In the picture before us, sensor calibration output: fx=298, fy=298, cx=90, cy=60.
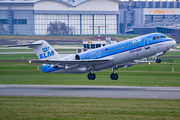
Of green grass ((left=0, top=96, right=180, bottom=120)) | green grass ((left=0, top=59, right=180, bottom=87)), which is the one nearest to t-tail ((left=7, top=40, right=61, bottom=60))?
green grass ((left=0, top=59, right=180, bottom=87))

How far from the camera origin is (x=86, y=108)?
2356 centimetres

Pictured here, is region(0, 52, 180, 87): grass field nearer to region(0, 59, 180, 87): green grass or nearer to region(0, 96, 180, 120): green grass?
region(0, 59, 180, 87): green grass

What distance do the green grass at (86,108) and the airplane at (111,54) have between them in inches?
379

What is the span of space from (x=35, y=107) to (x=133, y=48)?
17.5m

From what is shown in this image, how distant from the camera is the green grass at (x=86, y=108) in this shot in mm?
20797

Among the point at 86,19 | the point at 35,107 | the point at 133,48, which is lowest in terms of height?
the point at 35,107

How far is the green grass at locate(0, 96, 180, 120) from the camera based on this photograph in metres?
20.8

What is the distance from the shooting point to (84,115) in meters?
21.1

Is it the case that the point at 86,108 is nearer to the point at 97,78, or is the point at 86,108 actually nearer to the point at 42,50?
the point at 42,50

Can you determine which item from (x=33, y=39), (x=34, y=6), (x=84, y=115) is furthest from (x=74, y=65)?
(x=34, y=6)

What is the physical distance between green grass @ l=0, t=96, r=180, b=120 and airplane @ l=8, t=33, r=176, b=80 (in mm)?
9621

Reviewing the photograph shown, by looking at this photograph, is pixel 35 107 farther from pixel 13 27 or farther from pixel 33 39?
pixel 13 27

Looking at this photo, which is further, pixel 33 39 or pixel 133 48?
pixel 33 39

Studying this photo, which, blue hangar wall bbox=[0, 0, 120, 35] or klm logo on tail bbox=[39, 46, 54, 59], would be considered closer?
klm logo on tail bbox=[39, 46, 54, 59]
